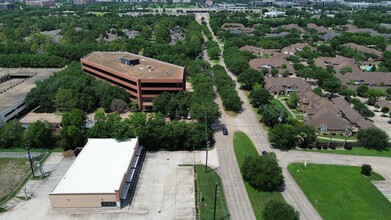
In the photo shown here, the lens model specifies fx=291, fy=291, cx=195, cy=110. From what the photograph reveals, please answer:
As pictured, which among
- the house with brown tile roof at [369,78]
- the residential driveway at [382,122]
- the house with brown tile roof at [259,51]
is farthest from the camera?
the house with brown tile roof at [259,51]

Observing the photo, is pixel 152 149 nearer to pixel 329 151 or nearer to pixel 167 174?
pixel 167 174

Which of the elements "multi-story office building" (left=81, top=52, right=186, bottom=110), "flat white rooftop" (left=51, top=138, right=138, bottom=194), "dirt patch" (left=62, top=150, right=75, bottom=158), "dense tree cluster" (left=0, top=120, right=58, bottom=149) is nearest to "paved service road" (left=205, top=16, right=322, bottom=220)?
"multi-story office building" (left=81, top=52, right=186, bottom=110)

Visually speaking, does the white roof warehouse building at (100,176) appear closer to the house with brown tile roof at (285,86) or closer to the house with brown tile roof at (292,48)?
the house with brown tile roof at (285,86)

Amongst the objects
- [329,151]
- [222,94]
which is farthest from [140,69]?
[329,151]

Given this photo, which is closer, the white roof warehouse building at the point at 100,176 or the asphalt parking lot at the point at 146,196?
the asphalt parking lot at the point at 146,196

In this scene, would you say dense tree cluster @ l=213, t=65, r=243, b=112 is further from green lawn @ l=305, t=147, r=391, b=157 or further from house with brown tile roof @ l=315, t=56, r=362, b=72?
house with brown tile roof @ l=315, t=56, r=362, b=72

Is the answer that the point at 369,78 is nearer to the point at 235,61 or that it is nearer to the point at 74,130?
the point at 235,61

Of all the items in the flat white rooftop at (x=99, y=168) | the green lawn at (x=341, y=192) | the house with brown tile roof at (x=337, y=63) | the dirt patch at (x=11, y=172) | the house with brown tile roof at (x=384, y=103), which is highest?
the house with brown tile roof at (x=337, y=63)

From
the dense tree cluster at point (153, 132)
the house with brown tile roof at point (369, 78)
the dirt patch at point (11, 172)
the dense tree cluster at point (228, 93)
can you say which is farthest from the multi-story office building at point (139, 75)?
the house with brown tile roof at point (369, 78)
